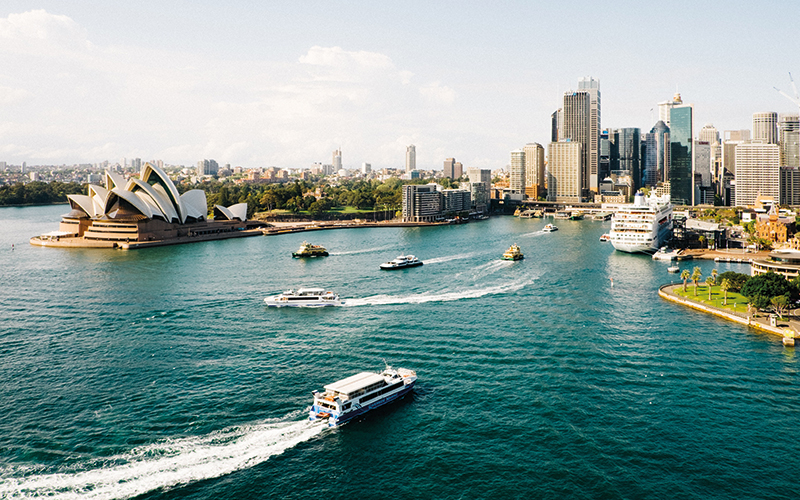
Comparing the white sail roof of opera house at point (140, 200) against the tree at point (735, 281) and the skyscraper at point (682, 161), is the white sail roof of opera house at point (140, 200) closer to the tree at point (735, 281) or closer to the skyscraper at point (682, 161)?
the tree at point (735, 281)

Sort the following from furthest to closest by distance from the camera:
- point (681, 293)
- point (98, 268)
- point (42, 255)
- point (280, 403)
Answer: point (42, 255) < point (98, 268) < point (681, 293) < point (280, 403)

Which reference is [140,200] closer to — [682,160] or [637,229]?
[637,229]

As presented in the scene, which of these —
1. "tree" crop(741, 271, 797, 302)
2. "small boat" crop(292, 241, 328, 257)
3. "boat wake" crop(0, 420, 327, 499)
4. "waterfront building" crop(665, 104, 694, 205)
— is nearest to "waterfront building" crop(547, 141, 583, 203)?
"waterfront building" crop(665, 104, 694, 205)

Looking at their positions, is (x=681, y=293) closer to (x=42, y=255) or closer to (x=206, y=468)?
(x=206, y=468)

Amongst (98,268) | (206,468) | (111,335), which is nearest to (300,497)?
(206,468)

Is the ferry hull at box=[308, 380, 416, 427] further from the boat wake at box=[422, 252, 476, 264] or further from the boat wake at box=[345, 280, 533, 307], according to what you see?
the boat wake at box=[422, 252, 476, 264]
